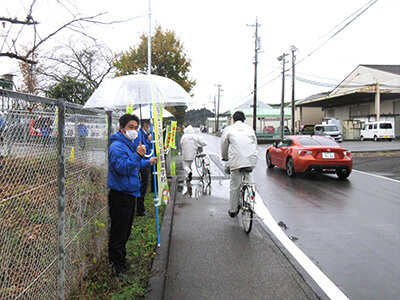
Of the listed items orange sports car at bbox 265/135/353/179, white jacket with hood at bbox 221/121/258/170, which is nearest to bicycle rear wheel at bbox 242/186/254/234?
white jacket with hood at bbox 221/121/258/170

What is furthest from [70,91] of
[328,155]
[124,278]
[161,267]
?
[124,278]

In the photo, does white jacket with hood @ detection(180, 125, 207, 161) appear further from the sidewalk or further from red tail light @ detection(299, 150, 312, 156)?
the sidewalk

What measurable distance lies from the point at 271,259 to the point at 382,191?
19.9 feet

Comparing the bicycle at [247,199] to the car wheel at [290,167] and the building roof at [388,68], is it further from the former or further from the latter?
the building roof at [388,68]

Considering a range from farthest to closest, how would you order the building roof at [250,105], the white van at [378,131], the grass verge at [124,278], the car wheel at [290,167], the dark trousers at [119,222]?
the building roof at [250,105], the white van at [378,131], the car wheel at [290,167], the dark trousers at [119,222], the grass verge at [124,278]

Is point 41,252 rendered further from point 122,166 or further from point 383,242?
point 383,242

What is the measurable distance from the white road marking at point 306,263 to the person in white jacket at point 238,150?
2.55 feet

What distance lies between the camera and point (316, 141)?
11273 millimetres

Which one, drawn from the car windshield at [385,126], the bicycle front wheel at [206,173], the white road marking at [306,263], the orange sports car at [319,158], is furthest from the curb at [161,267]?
the car windshield at [385,126]

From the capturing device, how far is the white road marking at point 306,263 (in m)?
3.45

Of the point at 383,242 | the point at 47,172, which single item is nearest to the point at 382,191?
the point at 383,242

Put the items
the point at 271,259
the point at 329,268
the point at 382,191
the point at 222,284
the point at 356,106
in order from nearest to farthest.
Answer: the point at 222,284
the point at 329,268
the point at 271,259
the point at 382,191
the point at 356,106

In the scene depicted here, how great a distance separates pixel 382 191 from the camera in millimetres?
8859

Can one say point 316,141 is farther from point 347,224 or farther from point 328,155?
point 347,224
